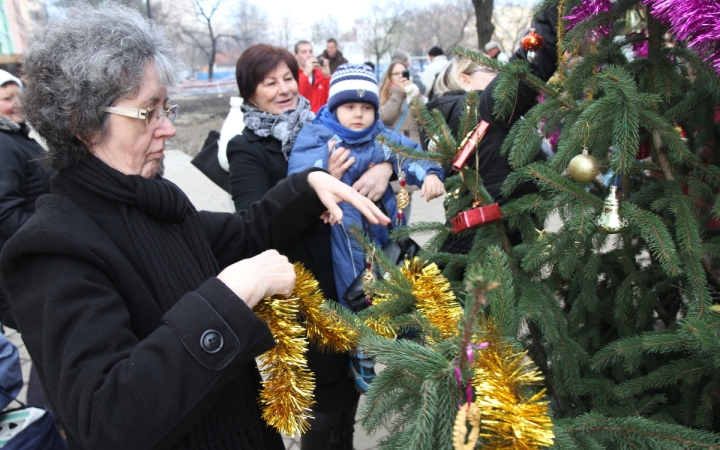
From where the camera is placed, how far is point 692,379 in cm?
126

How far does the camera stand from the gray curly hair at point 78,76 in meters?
1.20

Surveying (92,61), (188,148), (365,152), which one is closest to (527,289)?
(365,152)

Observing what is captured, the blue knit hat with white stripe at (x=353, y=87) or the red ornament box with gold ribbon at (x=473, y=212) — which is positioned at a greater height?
the blue knit hat with white stripe at (x=353, y=87)

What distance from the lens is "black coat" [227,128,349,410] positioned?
2.09m

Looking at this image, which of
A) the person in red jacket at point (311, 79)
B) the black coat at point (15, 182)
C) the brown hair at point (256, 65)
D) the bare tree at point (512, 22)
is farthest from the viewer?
the bare tree at point (512, 22)

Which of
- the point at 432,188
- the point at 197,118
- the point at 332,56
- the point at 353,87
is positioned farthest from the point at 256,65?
the point at 197,118

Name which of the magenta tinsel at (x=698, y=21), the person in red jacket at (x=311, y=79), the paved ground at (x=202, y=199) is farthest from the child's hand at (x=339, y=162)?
the person in red jacket at (x=311, y=79)

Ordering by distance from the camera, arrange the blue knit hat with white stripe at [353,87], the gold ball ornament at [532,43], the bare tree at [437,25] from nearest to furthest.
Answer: the gold ball ornament at [532,43] → the blue knit hat with white stripe at [353,87] → the bare tree at [437,25]

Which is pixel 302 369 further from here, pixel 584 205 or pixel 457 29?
pixel 457 29

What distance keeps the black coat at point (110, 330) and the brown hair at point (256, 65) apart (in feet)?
5.32

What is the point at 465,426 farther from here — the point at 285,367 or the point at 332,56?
the point at 332,56

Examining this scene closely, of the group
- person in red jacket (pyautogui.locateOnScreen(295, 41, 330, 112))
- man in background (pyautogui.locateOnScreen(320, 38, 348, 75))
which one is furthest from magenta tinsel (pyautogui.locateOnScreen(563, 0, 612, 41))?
man in background (pyautogui.locateOnScreen(320, 38, 348, 75))

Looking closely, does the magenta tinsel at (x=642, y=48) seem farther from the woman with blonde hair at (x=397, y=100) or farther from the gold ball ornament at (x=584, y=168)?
the woman with blonde hair at (x=397, y=100)

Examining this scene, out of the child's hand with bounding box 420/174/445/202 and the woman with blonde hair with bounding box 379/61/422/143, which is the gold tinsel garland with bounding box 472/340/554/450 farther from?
the woman with blonde hair with bounding box 379/61/422/143
